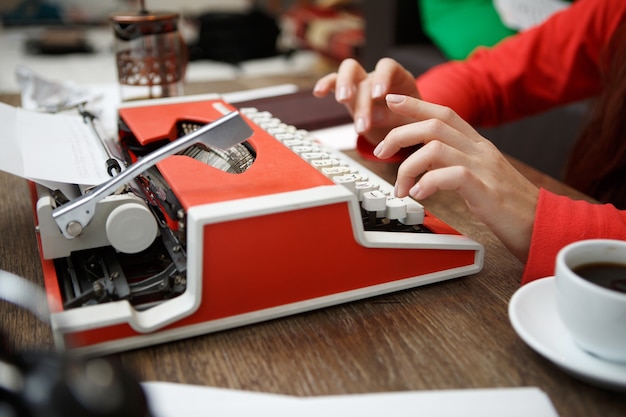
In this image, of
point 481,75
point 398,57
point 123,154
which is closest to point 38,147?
point 123,154

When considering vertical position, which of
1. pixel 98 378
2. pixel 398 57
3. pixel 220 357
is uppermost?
pixel 98 378

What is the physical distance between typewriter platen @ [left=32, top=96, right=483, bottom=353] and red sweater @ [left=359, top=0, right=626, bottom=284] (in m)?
0.54

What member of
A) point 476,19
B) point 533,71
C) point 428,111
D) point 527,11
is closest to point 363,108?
point 428,111

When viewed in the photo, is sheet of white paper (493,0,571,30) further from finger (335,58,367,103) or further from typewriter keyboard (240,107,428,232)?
typewriter keyboard (240,107,428,232)

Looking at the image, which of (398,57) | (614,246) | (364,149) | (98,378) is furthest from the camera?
(398,57)

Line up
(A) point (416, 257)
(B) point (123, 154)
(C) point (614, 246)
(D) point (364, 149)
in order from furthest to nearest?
(D) point (364, 149) → (B) point (123, 154) → (A) point (416, 257) → (C) point (614, 246)

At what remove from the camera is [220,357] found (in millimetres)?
485

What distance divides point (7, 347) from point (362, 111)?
547mm

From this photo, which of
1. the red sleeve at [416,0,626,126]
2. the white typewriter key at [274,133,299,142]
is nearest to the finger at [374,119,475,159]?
the white typewriter key at [274,133,299,142]

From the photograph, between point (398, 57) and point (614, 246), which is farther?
point (398, 57)

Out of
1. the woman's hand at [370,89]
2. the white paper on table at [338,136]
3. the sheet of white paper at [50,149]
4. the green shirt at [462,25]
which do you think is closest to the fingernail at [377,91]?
the woman's hand at [370,89]

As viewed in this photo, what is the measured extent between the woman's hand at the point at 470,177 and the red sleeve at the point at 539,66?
54cm

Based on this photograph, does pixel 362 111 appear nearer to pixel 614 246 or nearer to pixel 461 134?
pixel 461 134

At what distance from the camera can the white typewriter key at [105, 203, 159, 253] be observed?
515 mm
